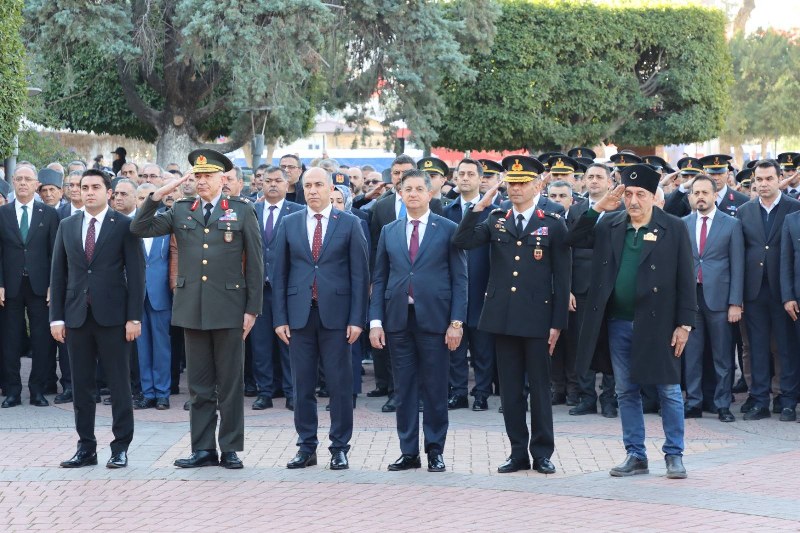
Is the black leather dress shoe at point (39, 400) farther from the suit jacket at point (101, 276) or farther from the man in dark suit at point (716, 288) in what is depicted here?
the man in dark suit at point (716, 288)

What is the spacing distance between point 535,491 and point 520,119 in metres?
26.8

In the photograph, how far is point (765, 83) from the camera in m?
59.2

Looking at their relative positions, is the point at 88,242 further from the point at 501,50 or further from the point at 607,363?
the point at 501,50

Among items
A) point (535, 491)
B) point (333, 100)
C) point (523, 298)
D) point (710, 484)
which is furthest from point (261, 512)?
point (333, 100)

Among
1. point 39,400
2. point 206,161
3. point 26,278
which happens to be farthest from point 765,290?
point 26,278

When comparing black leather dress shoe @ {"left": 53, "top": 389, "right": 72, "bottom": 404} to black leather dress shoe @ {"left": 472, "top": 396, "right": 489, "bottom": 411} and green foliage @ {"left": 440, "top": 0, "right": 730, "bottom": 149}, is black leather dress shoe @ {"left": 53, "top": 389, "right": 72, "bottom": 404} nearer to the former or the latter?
black leather dress shoe @ {"left": 472, "top": 396, "right": 489, "bottom": 411}

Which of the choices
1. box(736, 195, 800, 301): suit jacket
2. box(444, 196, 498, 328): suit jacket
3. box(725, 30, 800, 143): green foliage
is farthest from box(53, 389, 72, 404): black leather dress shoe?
box(725, 30, 800, 143): green foliage

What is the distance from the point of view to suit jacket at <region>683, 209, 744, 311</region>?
11562mm

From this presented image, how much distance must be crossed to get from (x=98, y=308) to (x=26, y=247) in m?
3.51

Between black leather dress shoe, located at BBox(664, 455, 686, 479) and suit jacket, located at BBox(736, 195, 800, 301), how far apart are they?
Result: 131 inches

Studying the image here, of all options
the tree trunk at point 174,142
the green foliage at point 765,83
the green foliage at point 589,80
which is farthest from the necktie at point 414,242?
the green foliage at point 765,83

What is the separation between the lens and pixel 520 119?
34562 mm

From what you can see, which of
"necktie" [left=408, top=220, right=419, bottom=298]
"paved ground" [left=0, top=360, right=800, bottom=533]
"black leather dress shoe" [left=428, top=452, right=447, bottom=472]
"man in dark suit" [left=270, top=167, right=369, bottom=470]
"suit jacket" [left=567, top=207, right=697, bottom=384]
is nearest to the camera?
"paved ground" [left=0, top=360, right=800, bottom=533]

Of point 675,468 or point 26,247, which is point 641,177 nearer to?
point 675,468
